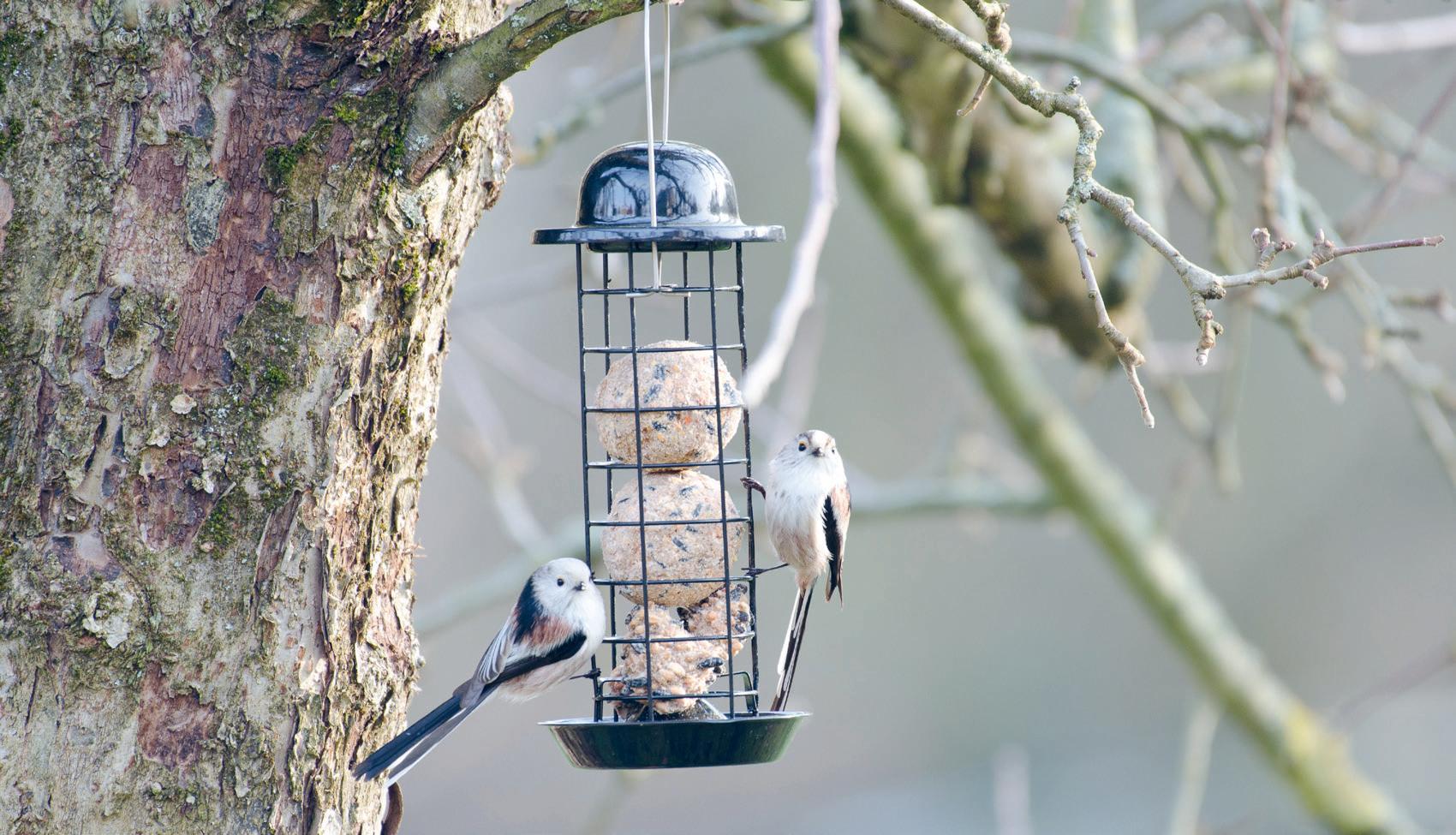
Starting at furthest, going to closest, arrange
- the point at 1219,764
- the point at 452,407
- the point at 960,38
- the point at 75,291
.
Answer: the point at 1219,764 → the point at 452,407 → the point at 75,291 → the point at 960,38

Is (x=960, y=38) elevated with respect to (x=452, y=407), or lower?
lower

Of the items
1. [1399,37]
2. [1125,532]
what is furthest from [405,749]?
[1399,37]

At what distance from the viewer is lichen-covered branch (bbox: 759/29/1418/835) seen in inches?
195

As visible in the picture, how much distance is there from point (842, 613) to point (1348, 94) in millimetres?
8195

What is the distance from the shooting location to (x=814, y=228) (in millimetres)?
1322

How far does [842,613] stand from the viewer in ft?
40.7

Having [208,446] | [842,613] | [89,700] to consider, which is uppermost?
[842,613]

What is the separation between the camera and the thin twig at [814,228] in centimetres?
126

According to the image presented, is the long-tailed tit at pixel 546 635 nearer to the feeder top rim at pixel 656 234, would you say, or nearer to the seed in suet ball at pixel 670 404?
the seed in suet ball at pixel 670 404

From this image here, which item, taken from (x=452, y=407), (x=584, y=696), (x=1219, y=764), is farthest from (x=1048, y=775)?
(x=452, y=407)

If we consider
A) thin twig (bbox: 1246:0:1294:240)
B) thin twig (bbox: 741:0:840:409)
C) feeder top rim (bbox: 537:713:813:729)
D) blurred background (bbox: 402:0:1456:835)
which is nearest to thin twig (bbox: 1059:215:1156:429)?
thin twig (bbox: 741:0:840:409)

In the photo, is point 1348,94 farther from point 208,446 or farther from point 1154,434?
point 1154,434

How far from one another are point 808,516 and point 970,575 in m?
9.73

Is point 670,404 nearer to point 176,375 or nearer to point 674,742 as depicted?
point 674,742
